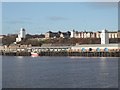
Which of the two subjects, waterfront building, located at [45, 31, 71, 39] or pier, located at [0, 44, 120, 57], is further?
waterfront building, located at [45, 31, 71, 39]

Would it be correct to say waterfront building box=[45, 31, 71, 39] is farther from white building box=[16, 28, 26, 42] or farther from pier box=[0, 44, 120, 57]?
pier box=[0, 44, 120, 57]

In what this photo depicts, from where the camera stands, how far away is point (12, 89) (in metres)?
13.4

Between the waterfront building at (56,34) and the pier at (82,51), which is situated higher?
the waterfront building at (56,34)

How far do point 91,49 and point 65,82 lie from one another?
30200mm

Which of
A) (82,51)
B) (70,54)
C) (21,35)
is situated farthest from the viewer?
(21,35)

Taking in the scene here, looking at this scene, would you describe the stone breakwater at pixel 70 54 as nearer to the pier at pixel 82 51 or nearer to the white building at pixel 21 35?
the pier at pixel 82 51

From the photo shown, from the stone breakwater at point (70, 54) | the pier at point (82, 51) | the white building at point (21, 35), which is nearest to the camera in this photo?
the stone breakwater at point (70, 54)

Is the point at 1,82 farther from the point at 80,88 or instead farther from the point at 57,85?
the point at 80,88

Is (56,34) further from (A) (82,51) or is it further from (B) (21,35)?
A: (A) (82,51)

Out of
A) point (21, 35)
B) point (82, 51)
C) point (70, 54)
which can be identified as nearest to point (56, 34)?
point (21, 35)

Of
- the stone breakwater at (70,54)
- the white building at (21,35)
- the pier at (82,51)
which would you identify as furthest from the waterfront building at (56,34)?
the stone breakwater at (70,54)

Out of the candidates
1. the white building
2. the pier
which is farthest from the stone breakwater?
→ the white building

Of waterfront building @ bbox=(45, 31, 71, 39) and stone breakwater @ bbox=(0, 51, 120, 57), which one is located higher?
waterfront building @ bbox=(45, 31, 71, 39)

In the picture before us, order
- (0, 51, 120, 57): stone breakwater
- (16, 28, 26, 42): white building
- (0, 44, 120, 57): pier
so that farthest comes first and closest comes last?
(16, 28, 26, 42): white building < (0, 44, 120, 57): pier < (0, 51, 120, 57): stone breakwater
